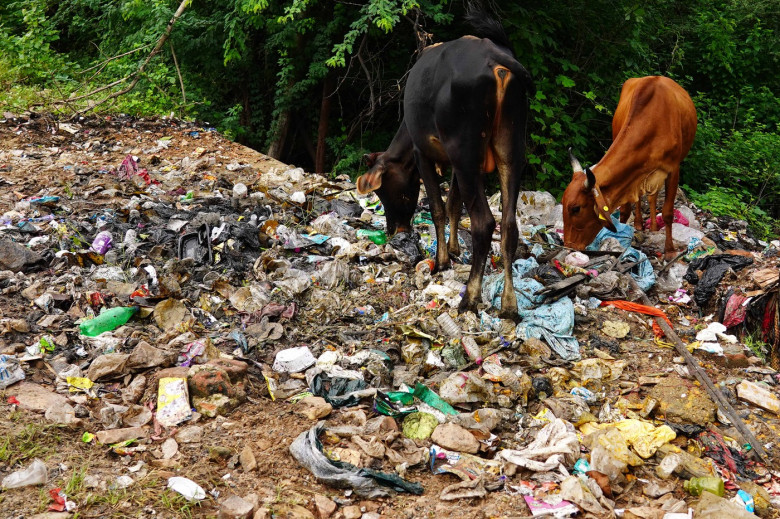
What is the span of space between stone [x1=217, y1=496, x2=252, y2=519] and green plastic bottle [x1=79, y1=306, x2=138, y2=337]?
2.07 meters

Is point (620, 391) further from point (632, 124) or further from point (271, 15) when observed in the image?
point (271, 15)

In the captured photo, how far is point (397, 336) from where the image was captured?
15.4 ft

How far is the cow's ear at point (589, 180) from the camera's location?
634 centimetres

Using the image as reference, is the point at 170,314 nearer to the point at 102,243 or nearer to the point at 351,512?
the point at 102,243

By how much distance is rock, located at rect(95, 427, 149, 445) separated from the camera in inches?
132

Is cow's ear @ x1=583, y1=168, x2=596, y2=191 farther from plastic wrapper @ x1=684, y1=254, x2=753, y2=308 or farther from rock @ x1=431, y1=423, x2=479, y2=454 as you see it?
rock @ x1=431, y1=423, x2=479, y2=454

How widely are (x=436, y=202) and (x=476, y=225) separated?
98 cm

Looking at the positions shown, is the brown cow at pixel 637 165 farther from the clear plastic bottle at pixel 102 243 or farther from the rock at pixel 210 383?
the clear plastic bottle at pixel 102 243

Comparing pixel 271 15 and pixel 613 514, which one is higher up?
pixel 271 15

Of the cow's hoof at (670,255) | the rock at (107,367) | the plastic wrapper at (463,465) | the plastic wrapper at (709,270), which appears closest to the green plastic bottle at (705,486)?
the plastic wrapper at (463,465)

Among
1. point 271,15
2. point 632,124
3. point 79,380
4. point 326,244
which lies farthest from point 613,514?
point 271,15

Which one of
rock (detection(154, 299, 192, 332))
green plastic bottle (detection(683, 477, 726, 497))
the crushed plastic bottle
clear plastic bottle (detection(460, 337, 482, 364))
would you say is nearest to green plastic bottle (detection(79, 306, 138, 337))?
rock (detection(154, 299, 192, 332))

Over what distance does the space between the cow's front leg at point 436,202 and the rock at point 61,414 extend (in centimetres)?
329

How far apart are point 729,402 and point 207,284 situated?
3.91m
